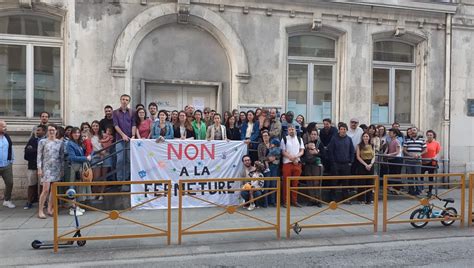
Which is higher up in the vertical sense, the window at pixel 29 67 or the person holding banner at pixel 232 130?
the window at pixel 29 67

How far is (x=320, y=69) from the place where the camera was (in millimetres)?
12781

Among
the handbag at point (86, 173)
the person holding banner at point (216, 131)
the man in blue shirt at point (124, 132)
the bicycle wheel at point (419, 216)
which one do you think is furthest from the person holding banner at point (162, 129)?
the bicycle wheel at point (419, 216)

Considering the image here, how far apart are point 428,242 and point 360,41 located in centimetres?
741

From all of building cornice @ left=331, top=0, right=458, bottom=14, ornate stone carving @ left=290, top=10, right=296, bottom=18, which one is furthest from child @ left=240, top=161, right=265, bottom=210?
building cornice @ left=331, top=0, right=458, bottom=14

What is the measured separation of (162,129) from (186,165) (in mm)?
1013

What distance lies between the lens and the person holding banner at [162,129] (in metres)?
9.20

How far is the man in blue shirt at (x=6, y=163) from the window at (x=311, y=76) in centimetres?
768

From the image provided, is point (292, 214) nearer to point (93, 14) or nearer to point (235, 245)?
point (235, 245)

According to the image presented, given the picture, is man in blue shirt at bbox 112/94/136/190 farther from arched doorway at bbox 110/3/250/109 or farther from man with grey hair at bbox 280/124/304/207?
man with grey hair at bbox 280/124/304/207

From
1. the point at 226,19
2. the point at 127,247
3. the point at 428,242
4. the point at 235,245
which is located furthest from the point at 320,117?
the point at 127,247

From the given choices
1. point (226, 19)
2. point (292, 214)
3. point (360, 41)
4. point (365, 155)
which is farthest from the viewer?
point (360, 41)

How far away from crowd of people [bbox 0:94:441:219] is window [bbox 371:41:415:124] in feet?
10.6

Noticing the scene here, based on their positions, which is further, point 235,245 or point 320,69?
point 320,69

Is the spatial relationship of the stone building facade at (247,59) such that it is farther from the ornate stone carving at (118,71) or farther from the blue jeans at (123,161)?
the blue jeans at (123,161)
